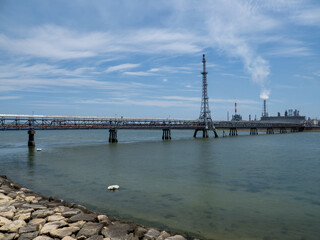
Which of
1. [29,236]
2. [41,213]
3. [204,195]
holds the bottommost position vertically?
[204,195]

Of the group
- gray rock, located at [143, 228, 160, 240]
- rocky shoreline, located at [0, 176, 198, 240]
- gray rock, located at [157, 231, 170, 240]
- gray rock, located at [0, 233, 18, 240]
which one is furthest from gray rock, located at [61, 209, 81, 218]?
gray rock, located at [157, 231, 170, 240]

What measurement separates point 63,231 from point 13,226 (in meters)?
2.29

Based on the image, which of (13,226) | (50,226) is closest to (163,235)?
(50,226)

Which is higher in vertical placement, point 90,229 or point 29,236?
point 90,229

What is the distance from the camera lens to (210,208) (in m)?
15.4

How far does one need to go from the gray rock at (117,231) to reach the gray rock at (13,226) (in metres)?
3.52

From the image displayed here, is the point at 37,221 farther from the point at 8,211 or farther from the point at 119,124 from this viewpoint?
the point at 119,124

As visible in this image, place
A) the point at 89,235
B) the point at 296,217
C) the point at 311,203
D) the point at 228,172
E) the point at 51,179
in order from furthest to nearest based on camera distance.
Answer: the point at 228,172, the point at 51,179, the point at 311,203, the point at 296,217, the point at 89,235

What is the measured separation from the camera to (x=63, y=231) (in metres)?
10.5

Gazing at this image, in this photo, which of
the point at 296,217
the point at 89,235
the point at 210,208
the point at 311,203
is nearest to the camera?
the point at 89,235

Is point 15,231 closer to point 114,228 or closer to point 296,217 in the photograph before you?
point 114,228

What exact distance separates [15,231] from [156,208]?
7.28 meters

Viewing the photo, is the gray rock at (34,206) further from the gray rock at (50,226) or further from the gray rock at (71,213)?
the gray rock at (50,226)

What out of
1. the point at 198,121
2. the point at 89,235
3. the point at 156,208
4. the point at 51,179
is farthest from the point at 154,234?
the point at 198,121
